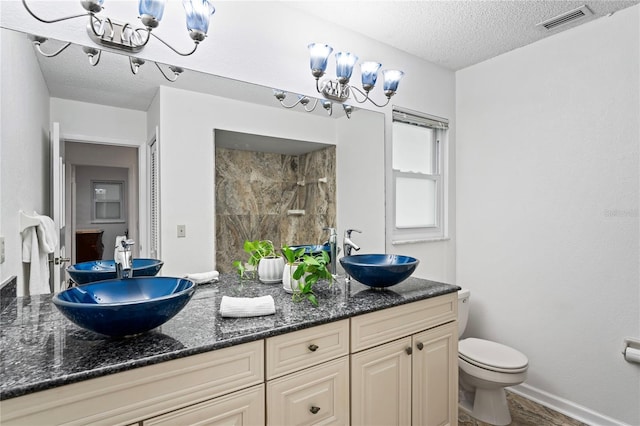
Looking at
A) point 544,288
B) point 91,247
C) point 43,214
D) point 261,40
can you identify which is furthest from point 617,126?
point 43,214

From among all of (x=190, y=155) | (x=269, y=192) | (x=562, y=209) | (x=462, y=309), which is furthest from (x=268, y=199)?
(x=562, y=209)

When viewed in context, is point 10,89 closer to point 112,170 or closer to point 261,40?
point 112,170

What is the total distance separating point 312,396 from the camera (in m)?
1.25

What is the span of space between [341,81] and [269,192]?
2.65 feet

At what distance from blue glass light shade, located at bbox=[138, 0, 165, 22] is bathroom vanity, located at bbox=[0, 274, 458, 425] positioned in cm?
118

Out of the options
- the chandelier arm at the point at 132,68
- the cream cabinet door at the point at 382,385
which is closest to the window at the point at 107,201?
the chandelier arm at the point at 132,68

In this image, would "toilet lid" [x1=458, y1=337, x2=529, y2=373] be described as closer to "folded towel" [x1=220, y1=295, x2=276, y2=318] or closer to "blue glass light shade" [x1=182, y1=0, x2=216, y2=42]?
"folded towel" [x1=220, y1=295, x2=276, y2=318]

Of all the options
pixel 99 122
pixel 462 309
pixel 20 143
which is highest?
pixel 99 122

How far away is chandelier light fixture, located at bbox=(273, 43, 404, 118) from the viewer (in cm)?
190

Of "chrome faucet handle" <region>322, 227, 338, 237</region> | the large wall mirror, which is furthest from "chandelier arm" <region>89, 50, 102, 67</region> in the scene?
"chrome faucet handle" <region>322, 227, 338, 237</region>

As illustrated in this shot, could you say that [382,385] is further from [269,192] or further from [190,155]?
[190,155]

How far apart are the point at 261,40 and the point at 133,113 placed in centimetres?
79

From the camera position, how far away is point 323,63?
1.90 metres

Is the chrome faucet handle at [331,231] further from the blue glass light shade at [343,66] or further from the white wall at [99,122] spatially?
the white wall at [99,122]
